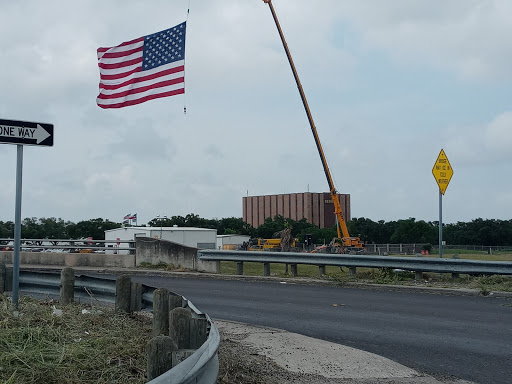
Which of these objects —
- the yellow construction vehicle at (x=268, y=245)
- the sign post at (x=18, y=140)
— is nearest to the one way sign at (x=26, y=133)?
the sign post at (x=18, y=140)

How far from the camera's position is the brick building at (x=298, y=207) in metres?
96.1

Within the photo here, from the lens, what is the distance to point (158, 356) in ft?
13.0

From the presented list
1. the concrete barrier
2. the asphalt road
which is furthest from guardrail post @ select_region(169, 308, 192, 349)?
the concrete barrier

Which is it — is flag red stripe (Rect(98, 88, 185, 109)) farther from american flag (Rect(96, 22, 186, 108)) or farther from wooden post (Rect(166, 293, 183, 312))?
wooden post (Rect(166, 293, 183, 312))

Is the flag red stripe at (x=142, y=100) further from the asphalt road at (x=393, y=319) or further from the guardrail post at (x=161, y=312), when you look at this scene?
the guardrail post at (x=161, y=312)

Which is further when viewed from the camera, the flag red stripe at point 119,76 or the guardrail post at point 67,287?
the flag red stripe at point 119,76

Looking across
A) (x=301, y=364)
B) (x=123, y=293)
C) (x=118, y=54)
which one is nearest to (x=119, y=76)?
(x=118, y=54)

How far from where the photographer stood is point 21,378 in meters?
4.98

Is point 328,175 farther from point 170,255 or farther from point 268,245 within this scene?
point 170,255

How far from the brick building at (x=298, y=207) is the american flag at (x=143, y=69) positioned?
74979mm

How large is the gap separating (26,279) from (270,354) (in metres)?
5.44

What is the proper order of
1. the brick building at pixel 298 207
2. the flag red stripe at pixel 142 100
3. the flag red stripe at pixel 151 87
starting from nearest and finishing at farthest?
the flag red stripe at pixel 142 100
the flag red stripe at pixel 151 87
the brick building at pixel 298 207

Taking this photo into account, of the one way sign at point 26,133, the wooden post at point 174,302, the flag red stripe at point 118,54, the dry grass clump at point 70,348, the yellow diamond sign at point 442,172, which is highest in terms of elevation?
the flag red stripe at point 118,54

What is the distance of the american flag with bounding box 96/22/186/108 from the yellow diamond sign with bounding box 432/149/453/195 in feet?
24.7
